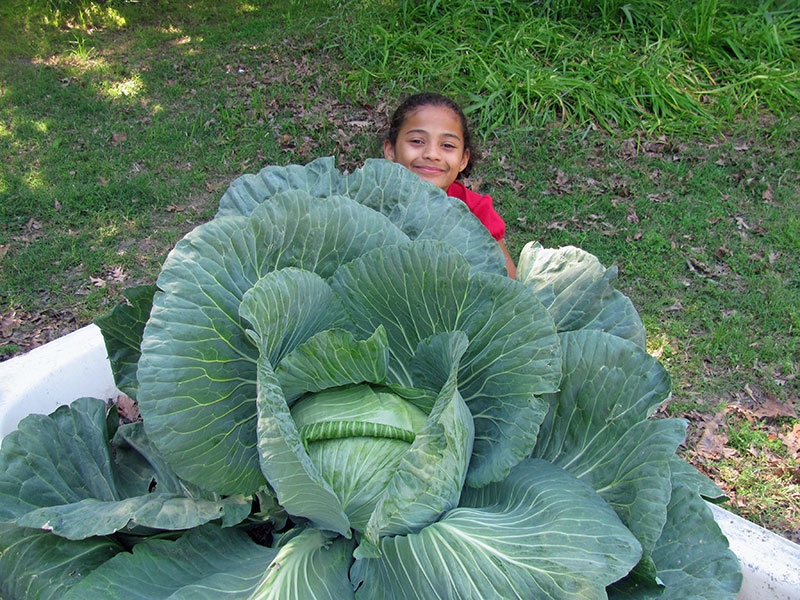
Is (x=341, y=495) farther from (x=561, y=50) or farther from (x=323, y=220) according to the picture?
(x=561, y=50)

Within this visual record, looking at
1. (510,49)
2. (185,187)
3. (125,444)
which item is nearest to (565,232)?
(510,49)

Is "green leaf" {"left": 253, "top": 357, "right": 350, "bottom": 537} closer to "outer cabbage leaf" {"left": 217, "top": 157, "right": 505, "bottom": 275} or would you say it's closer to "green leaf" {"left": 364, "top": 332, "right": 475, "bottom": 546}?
"green leaf" {"left": 364, "top": 332, "right": 475, "bottom": 546}

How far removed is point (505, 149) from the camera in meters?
5.25

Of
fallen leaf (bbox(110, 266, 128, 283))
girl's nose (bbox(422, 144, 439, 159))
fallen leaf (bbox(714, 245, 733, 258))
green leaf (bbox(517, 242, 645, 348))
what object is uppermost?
girl's nose (bbox(422, 144, 439, 159))

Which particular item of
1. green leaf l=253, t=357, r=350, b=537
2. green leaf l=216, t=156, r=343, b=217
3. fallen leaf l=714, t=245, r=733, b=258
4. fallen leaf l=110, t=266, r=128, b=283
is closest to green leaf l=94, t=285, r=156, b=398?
green leaf l=216, t=156, r=343, b=217

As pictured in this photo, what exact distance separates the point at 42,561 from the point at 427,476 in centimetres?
79

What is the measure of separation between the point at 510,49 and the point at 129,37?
14.1 feet

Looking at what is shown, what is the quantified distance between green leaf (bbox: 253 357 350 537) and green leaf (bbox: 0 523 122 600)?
0.45 meters

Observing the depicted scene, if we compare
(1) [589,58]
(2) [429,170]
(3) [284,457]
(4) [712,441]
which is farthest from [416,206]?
(1) [589,58]

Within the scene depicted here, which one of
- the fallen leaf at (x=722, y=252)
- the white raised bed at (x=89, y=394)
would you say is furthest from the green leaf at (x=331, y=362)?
the fallen leaf at (x=722, y=252)

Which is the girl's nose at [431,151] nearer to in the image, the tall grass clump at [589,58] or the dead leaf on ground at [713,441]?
the dead leaf on ground at [713,441]

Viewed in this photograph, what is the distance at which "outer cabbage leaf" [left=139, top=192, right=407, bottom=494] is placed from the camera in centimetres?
110

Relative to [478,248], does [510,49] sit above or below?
above

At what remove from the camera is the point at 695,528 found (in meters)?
1.27
